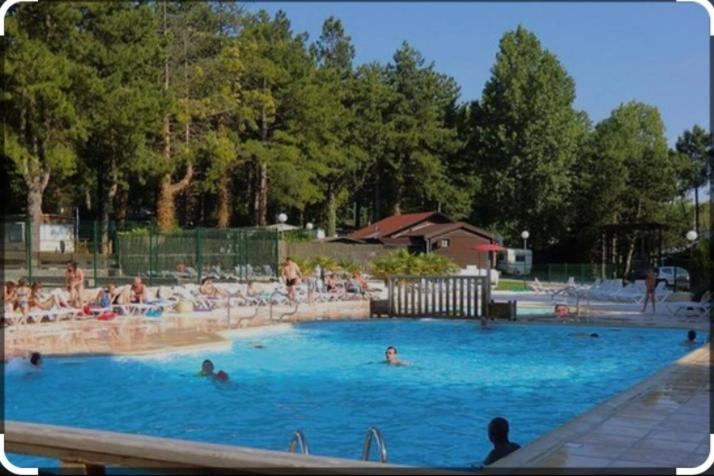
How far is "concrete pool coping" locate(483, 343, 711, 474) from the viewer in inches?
202

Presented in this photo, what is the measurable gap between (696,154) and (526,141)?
69.5 feet

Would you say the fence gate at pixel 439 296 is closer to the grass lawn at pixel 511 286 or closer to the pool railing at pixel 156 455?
the grass lawn at pixel 511 286

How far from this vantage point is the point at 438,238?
40844 millimetres

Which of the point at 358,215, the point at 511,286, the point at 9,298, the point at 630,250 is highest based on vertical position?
the point at 358,215

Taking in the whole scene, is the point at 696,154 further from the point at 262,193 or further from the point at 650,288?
the point at 650,288

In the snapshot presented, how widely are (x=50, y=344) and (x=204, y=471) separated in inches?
416

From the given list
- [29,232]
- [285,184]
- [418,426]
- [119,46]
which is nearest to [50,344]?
[418,426]

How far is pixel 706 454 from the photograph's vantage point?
17.9ft

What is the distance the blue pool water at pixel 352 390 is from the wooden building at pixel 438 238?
82.4ft

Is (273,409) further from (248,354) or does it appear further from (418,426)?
(248,354)

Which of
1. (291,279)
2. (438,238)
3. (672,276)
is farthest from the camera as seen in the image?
(438,238)

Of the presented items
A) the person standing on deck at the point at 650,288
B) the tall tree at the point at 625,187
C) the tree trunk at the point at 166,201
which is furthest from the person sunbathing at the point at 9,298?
the tall tree at the point at 625,187

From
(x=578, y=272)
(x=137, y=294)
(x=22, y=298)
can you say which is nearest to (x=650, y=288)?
(x=137, y=294)

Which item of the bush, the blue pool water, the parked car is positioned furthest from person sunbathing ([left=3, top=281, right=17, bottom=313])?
the parked car
